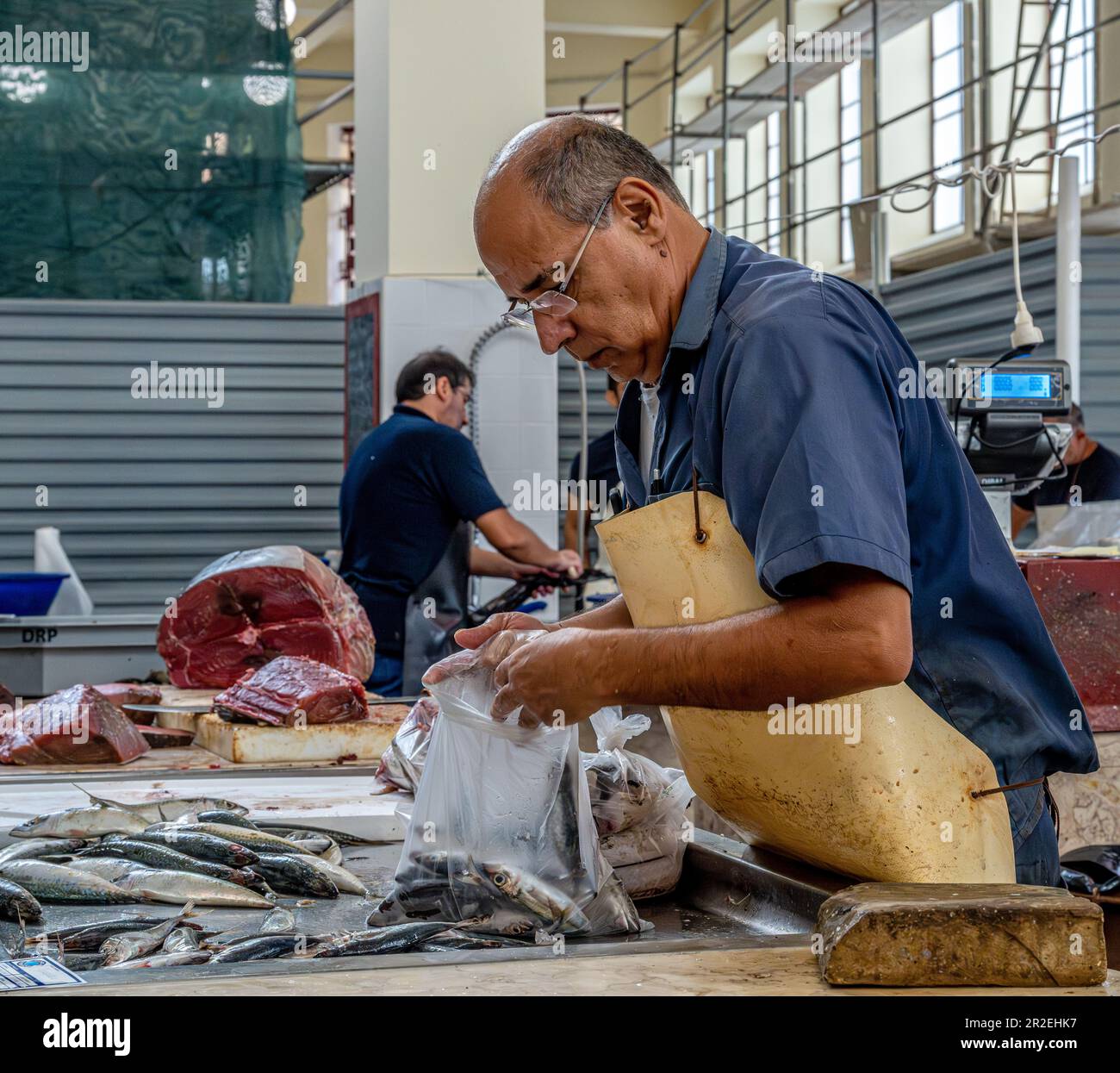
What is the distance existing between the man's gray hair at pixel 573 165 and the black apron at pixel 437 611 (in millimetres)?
3482

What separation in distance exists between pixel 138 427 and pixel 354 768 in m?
4.69

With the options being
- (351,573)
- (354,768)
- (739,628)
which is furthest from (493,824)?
(351,573)

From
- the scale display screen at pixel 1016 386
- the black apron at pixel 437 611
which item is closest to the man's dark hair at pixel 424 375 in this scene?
the black apron at pixel 437 611

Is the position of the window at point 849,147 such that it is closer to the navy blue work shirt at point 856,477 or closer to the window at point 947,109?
the window at point 947,109

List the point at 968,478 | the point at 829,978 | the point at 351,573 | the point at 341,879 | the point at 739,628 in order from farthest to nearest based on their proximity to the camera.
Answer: the point at 351,573 → the point at 341,879 → the point at 968,478 → the point at 739,628 → the point at 829,978

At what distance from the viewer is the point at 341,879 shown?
2.05 metres

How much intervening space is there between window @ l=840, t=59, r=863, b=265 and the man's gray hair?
13.3 metres

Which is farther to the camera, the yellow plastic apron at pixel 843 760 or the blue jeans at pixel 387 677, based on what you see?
the blue jeans at pixel 387 677

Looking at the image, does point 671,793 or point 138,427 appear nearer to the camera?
point 671,793

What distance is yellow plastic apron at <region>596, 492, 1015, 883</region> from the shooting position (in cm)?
166

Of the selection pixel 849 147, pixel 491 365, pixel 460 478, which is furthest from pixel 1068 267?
pixel 849 147

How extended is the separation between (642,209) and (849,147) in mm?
13935

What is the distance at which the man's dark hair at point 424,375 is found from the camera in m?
5.56
